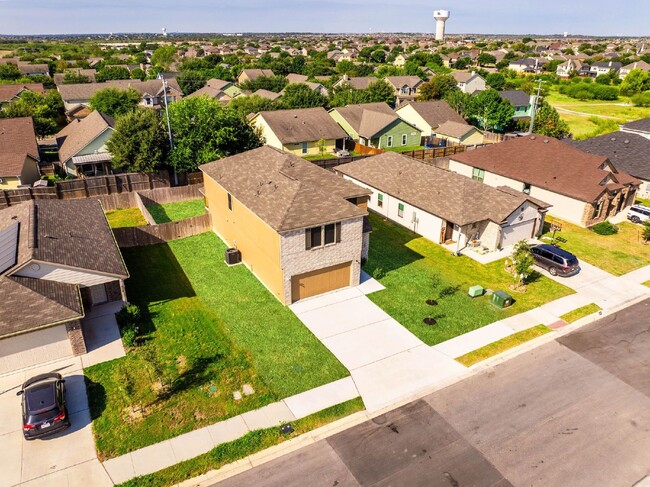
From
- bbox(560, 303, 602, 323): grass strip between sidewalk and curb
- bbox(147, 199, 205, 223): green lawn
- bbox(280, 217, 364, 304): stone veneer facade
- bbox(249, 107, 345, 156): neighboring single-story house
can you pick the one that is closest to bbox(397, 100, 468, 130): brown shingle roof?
bbox(249, 107, 345, 156): neighboring single-story house

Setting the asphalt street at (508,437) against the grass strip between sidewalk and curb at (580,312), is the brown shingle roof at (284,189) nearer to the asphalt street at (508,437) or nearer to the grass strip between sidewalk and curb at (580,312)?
the asphalt street at (508,437)

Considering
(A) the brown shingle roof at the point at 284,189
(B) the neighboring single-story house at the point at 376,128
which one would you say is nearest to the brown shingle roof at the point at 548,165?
(B) the neighboring single-story house at the point at 376,128

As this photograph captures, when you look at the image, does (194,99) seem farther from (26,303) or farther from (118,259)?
(26,303)

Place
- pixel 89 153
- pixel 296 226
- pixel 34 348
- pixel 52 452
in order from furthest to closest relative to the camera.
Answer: pixel 89 153
pixel 296 226
pixel 34 348
pixel 52 452

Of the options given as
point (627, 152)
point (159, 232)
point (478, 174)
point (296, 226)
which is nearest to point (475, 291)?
point (296, 226)

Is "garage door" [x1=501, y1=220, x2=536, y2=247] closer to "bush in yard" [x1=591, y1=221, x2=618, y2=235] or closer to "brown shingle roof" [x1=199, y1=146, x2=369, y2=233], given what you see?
"bush in yard" [x1=591, y1=221, x2=618, y2=235]

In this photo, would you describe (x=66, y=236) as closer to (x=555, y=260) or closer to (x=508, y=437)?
(x=508, y=437)
